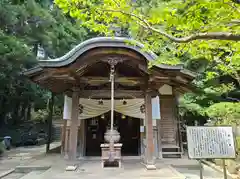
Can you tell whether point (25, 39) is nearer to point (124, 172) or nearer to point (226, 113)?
point (124, 172)

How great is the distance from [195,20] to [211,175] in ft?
14.6

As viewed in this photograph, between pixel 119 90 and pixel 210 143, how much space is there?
3.86 metres

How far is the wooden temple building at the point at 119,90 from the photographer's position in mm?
6117

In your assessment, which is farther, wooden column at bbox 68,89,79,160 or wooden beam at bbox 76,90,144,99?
wooden beam at bbox 76,90,144,99

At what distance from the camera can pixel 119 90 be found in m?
7.20

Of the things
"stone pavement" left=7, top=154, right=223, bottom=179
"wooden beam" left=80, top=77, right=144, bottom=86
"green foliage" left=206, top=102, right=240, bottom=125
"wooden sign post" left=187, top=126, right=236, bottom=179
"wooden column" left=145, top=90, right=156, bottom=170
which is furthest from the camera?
"green foliage" left=206, top=102, right=240, bottom=125

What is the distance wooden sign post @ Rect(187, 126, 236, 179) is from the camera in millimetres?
3855

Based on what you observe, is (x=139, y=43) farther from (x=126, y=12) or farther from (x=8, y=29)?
(x=8, y=29)

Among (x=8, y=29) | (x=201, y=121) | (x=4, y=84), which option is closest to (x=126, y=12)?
(x=8, y=29)

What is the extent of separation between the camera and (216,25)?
3.69 metres

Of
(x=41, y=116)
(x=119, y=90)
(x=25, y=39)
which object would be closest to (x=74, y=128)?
(x=119, y=90)

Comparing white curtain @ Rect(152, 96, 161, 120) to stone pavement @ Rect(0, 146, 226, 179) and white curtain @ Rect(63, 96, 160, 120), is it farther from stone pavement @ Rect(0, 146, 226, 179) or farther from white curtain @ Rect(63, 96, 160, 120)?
stone pavement @ Rect(0, 146, 226, 179)

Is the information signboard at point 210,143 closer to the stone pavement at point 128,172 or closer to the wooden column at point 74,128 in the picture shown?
the stone pavement at point 128,172

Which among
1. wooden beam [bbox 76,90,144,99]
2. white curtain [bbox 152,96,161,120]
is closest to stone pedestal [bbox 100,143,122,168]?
wooden beam [bbox 76,90,144,99]
